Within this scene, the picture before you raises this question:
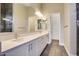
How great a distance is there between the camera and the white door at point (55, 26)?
1334 mm

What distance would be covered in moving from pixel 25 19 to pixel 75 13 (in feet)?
1.85

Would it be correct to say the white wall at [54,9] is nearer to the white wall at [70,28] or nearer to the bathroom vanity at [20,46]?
the white wall at [70,28]

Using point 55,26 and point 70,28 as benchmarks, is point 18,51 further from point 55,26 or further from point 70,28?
point 70,28

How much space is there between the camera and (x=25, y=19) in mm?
1348

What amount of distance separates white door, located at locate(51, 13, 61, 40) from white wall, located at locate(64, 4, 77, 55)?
83 millimetres

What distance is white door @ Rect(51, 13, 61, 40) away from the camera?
4.38ft

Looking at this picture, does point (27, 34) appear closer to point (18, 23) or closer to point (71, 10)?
point (18, 23)

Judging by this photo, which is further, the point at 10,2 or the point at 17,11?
the point at 17,11

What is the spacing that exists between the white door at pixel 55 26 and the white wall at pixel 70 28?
0.08 m

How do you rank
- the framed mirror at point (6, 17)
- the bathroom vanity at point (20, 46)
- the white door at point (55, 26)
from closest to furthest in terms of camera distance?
the bathroom vanity at point (20, 46)
the framed mirror at point (6, 17)
the white door at point (55, 26)

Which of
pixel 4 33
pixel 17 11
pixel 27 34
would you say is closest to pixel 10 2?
pixel 17 11

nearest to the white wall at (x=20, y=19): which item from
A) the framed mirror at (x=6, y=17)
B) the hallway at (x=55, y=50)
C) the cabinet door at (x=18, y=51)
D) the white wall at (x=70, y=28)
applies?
the framed mirror at (x=6, y=17)

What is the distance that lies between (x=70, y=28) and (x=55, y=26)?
0.17 m

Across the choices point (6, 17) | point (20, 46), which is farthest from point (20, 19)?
point (20, 46)
